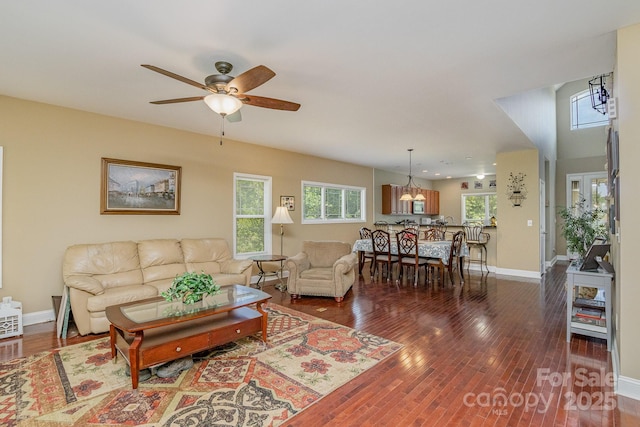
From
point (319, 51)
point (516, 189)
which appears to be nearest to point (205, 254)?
point (319, 51)

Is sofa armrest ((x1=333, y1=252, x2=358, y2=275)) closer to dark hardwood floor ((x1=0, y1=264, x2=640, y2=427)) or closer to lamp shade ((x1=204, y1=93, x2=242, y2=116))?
dark hardwood floor ((x1=0, y1=264, x2=640, y2=427))

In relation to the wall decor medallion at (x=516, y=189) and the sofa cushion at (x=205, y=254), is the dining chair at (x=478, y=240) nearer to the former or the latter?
the wall decor medallion at (x=516, y=189)

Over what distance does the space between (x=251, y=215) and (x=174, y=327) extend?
3383 millimetres

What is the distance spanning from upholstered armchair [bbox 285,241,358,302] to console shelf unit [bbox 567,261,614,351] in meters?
2.65

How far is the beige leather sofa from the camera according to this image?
3.32 metres

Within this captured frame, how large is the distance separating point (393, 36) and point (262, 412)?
2842mm

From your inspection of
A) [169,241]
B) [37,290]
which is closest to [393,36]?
[169,241]

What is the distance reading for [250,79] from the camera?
7.86 ft

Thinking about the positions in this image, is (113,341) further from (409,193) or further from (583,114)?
(583,114)

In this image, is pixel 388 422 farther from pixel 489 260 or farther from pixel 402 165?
pixel 402 165

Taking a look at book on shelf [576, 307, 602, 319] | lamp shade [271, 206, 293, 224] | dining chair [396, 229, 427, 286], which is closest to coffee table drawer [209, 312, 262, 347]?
lamp shade [271, 206, 293, 224]

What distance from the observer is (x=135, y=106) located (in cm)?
390

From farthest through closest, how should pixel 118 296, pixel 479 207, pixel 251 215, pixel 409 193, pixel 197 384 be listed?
pixel 479 207
pixel 409 193
pixel 251 215
pixel 118 296
pixel 197 384

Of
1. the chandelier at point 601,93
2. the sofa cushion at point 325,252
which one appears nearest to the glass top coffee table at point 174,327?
the sofa cushion at point 325,252
